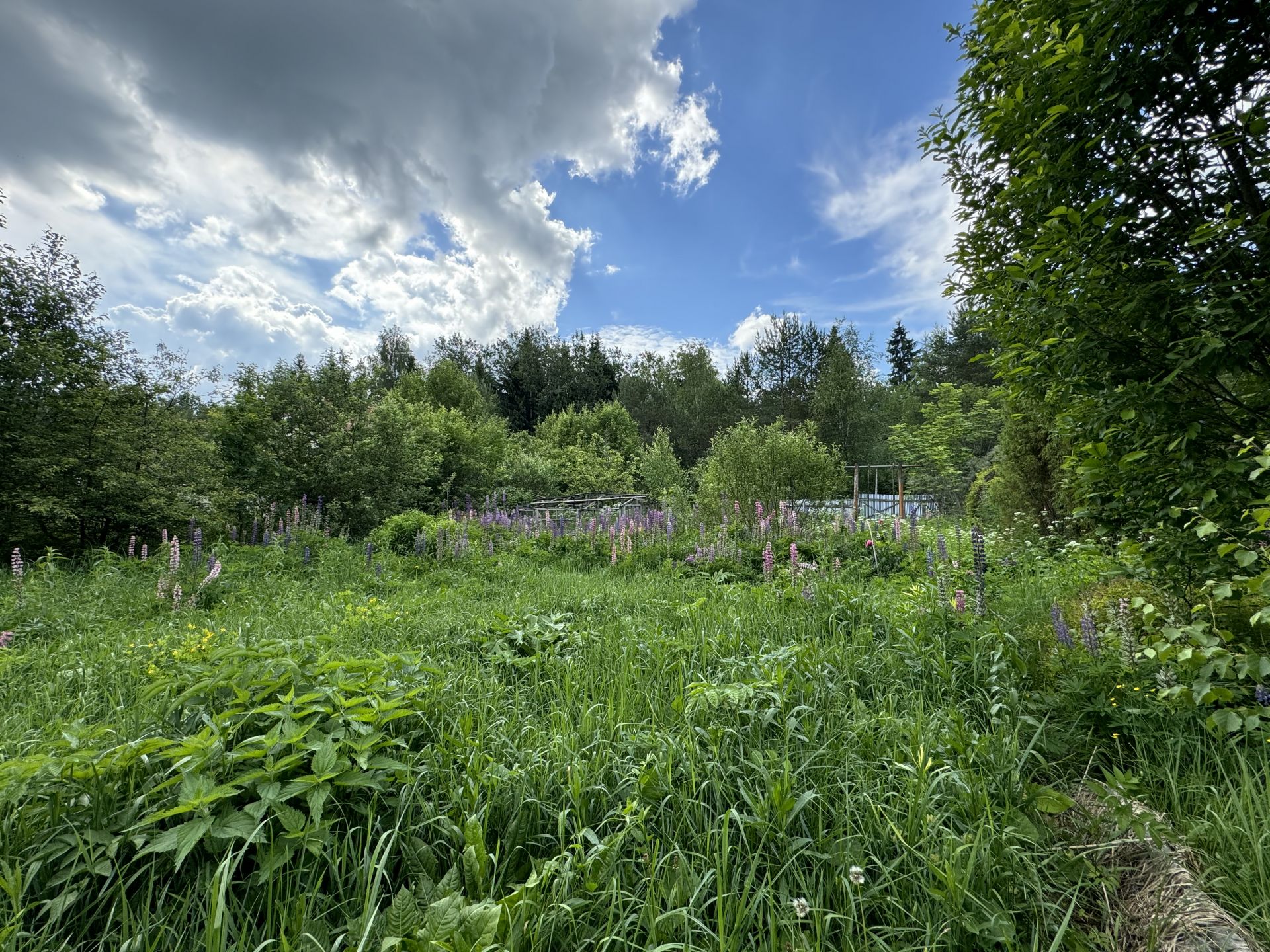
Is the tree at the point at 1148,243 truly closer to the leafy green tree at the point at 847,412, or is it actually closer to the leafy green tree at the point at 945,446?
the leafy green tree at the point at 945,446

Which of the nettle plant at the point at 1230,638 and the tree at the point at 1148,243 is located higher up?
the tree at the point at 1148,243

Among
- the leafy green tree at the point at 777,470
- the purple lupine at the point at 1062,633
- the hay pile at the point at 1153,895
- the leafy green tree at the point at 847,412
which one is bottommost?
the hay pile at the point at 1153,895

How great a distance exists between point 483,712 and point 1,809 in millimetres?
1361

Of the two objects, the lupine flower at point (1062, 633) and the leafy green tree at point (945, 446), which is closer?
the lupine flower at point (1062, 633)

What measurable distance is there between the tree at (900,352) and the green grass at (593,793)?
140 feet

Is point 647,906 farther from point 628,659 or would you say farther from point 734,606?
point 734,606

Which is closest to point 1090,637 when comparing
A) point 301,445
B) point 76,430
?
point 76,430

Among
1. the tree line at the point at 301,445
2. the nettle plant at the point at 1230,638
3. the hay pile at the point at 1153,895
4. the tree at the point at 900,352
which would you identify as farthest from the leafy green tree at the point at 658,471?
the tree at the point at 900,352

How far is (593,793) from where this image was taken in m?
1.69

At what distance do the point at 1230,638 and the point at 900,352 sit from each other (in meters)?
45.0

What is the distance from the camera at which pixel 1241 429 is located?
1900mm

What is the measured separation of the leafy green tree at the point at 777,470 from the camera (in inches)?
330

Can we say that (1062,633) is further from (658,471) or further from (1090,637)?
(658,471)

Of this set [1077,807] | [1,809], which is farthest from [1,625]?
[1077,807]
